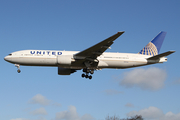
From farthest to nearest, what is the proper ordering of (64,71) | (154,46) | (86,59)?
(154,46)
(64,71)
(86,59)

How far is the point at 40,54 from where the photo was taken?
1435 inches

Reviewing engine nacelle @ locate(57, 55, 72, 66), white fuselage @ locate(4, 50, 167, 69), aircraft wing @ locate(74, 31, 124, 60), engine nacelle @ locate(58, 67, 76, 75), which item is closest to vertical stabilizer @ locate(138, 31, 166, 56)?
white fuselage @ locate(4, 50, 167, 69)

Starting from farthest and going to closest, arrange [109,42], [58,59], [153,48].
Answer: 1. [153,48]
2. [58,59]
3. [109,42]

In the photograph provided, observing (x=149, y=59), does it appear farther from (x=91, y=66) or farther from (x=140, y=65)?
(x=91, y=66)

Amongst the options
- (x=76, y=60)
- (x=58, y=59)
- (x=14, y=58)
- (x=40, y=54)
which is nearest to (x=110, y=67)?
(x=76, y=60)

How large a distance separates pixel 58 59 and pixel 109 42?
23.7ft

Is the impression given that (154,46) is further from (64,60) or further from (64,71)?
(64,60)

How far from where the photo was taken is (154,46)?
41.5m

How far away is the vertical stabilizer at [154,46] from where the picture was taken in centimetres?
4060

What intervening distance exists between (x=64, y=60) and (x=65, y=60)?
0.14 m

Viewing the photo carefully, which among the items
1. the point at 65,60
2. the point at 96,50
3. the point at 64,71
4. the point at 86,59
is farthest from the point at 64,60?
A: the point at 64,71

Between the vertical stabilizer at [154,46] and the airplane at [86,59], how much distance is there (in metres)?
1.13

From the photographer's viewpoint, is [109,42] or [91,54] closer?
[109,42]

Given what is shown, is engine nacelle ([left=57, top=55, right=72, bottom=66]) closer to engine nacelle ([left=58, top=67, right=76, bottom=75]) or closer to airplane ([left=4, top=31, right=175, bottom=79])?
airplane ([left=4, top=31, right=175, bottom=79])
